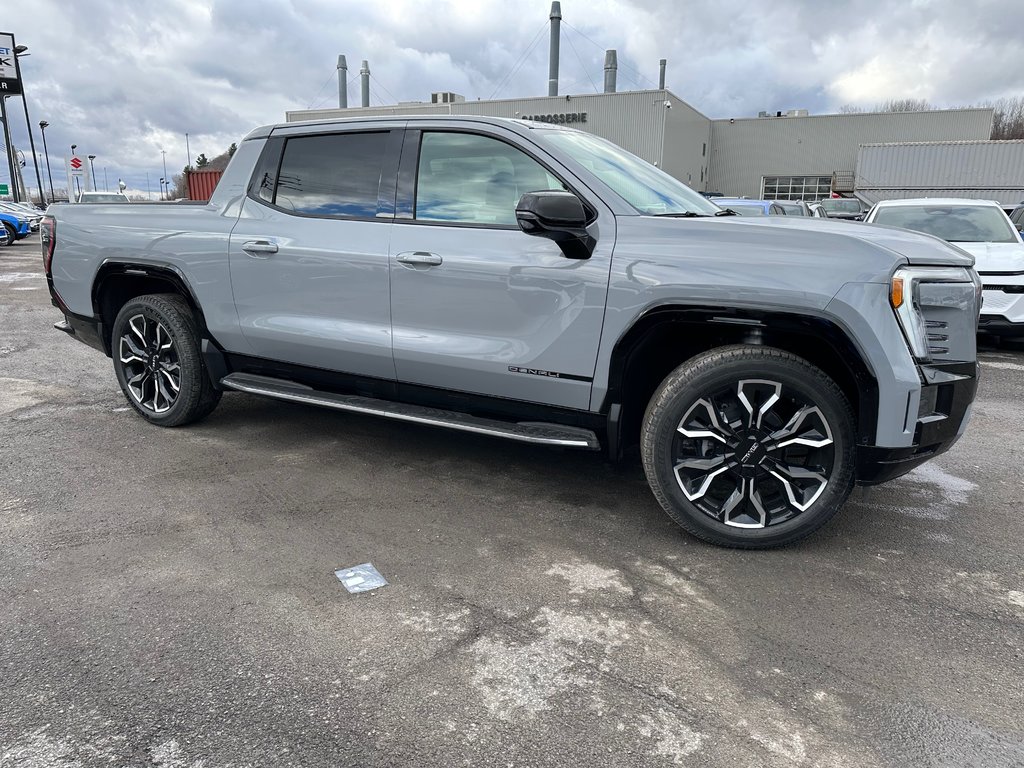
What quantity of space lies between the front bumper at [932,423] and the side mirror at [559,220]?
4.64 feet

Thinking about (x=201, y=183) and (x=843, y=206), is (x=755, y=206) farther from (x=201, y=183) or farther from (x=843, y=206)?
(x=201, y=183)

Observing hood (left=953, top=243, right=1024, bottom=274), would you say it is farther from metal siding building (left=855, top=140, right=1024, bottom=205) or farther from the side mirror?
metal siding building (left=855, top=140, right=1024, bottom=205)

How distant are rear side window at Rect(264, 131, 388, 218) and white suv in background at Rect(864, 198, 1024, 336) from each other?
18.2ft

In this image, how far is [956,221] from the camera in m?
8.62

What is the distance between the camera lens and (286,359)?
4223mm

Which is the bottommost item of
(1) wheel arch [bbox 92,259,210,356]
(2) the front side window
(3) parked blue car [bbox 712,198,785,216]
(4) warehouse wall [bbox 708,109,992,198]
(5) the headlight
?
(1) wheel arch [bbox 92,259,210,356]

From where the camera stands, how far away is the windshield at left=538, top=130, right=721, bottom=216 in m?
3.48

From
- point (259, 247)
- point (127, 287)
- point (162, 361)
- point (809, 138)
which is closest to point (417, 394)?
point (259, 247)

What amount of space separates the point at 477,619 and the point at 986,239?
27.1 ft

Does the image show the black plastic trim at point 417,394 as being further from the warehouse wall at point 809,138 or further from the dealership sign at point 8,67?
the warehouse wall at point 809,138

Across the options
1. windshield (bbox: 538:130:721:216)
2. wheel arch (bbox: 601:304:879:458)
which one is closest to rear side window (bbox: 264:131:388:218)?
windshield (bbox: 538:130:721:216)

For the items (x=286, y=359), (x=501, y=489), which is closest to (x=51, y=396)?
(x=286, y=359)

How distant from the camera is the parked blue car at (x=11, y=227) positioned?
72.0 ft

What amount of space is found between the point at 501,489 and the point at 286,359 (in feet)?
4.84
